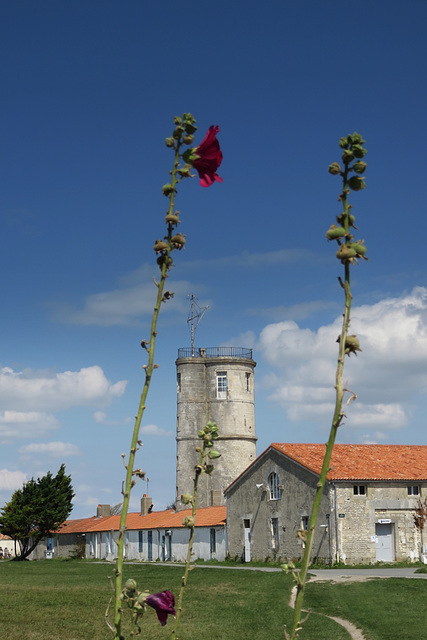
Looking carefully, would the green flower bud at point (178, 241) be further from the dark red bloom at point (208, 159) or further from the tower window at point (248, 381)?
the tower window at point (248, 381)

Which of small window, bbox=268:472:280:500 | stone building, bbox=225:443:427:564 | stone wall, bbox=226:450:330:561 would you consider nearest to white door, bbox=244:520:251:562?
stone building, bbox=225:443:427:564

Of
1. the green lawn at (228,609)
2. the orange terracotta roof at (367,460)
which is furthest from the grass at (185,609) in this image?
the orange terracotta roof at (367,460)

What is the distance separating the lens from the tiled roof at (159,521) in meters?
57.3

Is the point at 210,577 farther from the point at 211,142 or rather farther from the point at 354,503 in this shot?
the point at 211,142

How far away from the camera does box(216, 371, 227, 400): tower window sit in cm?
6931

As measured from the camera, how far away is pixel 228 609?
90.2ft

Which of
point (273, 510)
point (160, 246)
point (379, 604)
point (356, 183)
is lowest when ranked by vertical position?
point (379, 604)

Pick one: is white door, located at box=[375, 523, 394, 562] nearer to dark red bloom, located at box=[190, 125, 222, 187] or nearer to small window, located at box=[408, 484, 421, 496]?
small window, located at box=[408, 484, 421, 496]

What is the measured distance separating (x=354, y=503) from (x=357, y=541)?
219 cm

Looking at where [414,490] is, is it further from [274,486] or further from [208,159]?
[208,159]

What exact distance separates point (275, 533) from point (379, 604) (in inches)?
919

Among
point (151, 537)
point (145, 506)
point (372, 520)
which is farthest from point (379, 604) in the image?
point (145, 506)

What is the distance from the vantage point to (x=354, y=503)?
4428 cm

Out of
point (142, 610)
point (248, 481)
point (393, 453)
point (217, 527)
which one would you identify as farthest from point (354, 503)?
point (142, 610)
